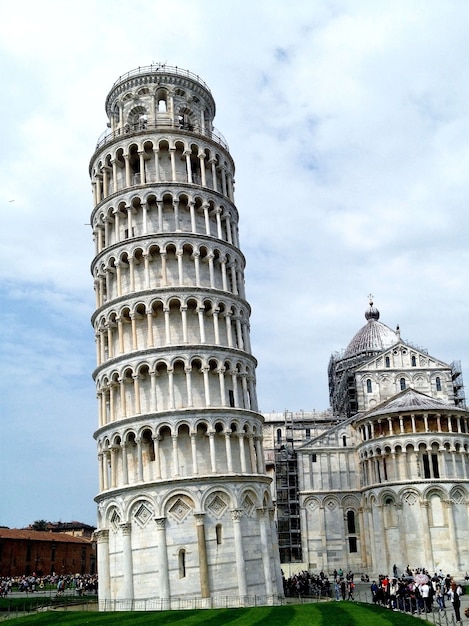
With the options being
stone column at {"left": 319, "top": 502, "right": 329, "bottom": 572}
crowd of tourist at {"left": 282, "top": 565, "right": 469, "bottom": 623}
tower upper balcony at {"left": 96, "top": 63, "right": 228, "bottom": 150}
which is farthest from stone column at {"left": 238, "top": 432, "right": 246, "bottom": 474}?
stone column at {"left": 319, "top": 502, "right": 329, "bottom": 572}

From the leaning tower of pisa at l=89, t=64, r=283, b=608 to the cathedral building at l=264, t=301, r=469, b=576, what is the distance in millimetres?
18487

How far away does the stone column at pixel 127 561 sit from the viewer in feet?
117

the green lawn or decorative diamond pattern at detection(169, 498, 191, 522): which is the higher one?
decorative diamond pattern at detection(169, 498, 191, 522)

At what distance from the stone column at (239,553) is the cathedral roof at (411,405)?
2388 centimetres

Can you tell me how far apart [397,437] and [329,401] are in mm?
35825

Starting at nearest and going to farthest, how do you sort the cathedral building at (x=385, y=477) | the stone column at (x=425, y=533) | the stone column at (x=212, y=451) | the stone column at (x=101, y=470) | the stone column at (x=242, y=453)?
the stone column at (x=212, y=451) < the stone column at (x=242, y=453) < the stone column at (x=101, y=470) < the stone column at (x=425, y=533) < the cathedral building at (x=385, y=477)

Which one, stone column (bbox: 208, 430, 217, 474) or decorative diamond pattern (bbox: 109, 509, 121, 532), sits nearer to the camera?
stone column (bbox: 208, 430, 217, 474)

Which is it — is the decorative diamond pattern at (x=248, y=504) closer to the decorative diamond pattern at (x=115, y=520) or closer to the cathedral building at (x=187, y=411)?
the cathedral building at (x=187, y=411)

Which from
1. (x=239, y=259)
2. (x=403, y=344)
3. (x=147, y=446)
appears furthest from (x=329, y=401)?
(x=147, y=446)

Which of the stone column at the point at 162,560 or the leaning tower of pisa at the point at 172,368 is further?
the leaning tower of pisa at the point at 172,368

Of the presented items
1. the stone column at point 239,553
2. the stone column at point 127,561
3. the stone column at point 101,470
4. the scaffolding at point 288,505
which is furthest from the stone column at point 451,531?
the stone column at point 101,470

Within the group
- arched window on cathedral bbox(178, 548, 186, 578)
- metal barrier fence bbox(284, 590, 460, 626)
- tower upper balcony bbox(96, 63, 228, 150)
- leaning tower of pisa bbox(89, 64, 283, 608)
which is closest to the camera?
metal barrier fence bbox(284, 590, 460, 626)

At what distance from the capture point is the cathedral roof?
184 feet

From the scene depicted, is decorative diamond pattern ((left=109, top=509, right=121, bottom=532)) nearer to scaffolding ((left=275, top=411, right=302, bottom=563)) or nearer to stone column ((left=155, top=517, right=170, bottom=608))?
stone column ((left=155, top=517, right=170, bottom=608))
